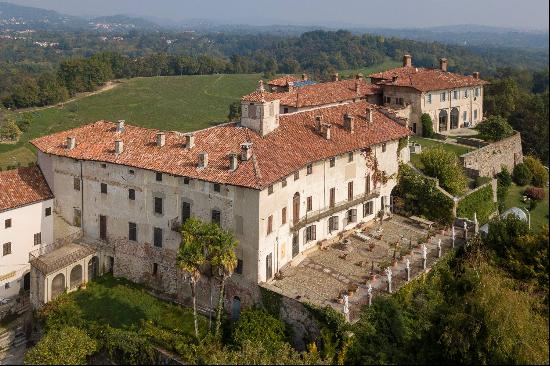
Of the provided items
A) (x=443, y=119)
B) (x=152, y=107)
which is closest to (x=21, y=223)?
(x=443, y=119)

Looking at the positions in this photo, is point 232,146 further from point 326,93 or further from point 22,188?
point 326,93

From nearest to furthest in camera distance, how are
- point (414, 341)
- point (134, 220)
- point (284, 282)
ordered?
point (414, 341) → point (284, 282) → point (134, 220)

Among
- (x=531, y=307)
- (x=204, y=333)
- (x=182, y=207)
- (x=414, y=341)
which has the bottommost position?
(x=204, y=333)

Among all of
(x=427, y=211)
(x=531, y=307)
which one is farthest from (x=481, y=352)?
(x=427, y=211)

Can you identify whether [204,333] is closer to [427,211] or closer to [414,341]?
[414,341]

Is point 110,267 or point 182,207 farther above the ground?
point 182,207

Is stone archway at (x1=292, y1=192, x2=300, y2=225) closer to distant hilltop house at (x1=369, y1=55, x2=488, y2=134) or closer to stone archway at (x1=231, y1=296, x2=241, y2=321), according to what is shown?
stone archway at (x1=231, y1=296, x2=241, y2=321)

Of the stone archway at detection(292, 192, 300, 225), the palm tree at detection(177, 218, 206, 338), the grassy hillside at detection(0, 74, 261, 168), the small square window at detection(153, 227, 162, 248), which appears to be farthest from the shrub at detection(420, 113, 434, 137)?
the palm tree at detection(177, 218, 206, 338)
